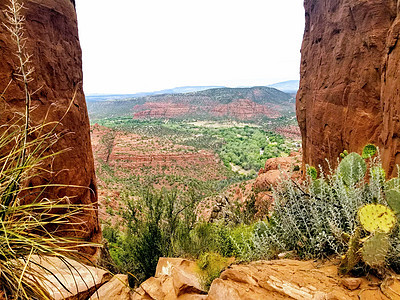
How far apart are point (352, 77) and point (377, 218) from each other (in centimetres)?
705

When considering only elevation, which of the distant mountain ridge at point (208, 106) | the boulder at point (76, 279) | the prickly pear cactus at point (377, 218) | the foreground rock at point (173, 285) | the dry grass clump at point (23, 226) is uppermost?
the distant mountain ridge at point (208, 106)

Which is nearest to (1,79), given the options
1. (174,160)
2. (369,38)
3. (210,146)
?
(369,38)

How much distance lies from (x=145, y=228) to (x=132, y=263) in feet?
3.29

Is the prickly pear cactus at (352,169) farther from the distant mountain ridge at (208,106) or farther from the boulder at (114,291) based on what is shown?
the distant mountain ridge at (208,106)

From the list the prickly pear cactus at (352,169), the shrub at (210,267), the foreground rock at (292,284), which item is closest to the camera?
the foreground rock at (292,284)

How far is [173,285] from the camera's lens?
13.6ft

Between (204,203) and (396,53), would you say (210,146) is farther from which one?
(396,53)

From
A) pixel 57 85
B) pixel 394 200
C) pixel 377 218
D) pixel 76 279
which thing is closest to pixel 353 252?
pixel 377 218

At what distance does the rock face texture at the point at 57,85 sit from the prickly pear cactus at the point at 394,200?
4.99 metres

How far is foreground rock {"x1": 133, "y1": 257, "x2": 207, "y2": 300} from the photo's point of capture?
12.9 ft

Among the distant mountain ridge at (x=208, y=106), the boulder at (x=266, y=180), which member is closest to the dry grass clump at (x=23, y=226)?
the boulder at (x=266, y=180)

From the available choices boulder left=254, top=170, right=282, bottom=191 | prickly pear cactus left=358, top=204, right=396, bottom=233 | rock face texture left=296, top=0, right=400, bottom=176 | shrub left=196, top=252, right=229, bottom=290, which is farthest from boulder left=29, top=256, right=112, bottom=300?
boulder left=254, top=170, right=282, bottom=191

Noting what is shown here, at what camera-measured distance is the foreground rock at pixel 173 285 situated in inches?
154

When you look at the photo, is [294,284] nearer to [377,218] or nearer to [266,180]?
[377,218]
